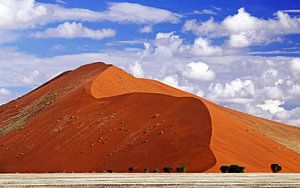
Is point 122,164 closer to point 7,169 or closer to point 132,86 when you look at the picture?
point 7,169

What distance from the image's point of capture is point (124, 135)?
297ft

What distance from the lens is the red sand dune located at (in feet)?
257

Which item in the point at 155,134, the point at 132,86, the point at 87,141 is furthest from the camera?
the point at 132,86

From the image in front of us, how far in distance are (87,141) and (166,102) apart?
45.9 feet

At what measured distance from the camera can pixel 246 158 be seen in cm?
7875

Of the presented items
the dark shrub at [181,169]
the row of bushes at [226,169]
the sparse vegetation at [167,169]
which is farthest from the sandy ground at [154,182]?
the sparse vegetation at [167,169]

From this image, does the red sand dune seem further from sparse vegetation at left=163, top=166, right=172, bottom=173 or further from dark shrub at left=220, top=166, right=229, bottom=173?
sparse vegetation at left=163, top=166, right=172, bottom=173

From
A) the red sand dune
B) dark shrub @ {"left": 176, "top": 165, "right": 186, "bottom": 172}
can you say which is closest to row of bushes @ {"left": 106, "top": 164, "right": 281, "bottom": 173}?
dark shrub @ {"left": 176, "top": 165, "right": 186, "bottom": 172}

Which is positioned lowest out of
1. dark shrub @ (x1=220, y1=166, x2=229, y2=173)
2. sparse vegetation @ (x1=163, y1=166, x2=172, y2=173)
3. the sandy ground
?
sparse vegetation @ (x1=163, y1=166, x2=172, y2=173)

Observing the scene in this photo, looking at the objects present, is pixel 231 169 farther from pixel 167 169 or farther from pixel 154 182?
pixel 154 182

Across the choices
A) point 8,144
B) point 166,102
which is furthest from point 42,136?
point 166,102

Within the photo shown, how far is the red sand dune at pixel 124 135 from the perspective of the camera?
257 ft

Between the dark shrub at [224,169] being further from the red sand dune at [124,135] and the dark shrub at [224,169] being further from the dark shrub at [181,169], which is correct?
the dark shrub at [181,169]

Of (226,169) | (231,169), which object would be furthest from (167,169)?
(231,169)
